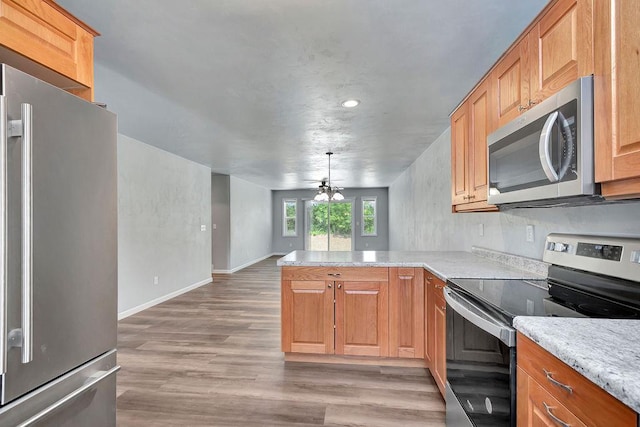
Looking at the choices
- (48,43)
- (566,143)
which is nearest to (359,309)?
(566,143)

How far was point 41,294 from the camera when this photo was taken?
1.11 meters

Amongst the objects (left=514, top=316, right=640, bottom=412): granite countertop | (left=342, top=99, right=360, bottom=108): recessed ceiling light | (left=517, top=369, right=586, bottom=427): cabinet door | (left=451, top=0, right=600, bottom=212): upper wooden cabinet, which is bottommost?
(left=517, top=369, right=586, bottom=427): cabinet door

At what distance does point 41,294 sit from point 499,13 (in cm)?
246

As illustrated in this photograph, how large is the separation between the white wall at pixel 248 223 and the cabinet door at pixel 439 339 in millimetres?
6066

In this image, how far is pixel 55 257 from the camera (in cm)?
116

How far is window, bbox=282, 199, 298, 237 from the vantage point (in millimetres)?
11281

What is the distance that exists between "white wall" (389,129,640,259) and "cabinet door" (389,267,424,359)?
2.55 ft

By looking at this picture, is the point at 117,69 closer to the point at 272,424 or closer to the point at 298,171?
the point at 272,424

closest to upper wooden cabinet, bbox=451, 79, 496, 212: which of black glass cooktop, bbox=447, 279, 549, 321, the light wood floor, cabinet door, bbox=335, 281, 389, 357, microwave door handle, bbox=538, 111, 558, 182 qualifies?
black glass cooktop, bbox=447, 279, 549, 321

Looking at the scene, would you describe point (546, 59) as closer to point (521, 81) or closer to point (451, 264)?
point (521, 81)

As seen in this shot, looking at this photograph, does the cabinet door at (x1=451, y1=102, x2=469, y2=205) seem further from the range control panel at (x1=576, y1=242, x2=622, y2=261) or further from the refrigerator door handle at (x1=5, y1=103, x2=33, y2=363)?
the refrigerator door handle at (x1=5, y1=103, x2=33, y2=363)

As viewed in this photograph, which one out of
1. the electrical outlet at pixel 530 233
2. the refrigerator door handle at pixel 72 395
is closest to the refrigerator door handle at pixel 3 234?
the refrigerator door handle at pixel 72 395

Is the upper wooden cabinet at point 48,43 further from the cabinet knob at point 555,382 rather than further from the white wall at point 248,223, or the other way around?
the white wall at point 248,223

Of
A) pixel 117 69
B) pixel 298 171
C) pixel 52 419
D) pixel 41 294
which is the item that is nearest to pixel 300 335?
pixel 52 419
